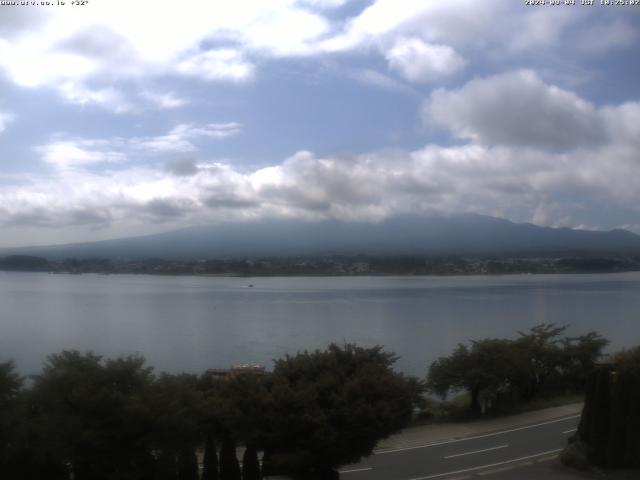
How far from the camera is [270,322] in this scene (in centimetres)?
4416

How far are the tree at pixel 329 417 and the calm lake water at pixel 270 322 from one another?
54.6ft

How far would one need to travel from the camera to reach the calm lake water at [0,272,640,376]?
32312 mm

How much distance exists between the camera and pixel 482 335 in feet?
125

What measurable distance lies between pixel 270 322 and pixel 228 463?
1361 inches

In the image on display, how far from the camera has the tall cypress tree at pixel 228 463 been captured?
966cm

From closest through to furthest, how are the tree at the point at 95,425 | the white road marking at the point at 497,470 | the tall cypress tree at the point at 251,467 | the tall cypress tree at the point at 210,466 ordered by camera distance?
the tree at the point at 95,425 → the tall cypress tree at the point at 210,466 → the tall cypress tree at the point at 251,467 → the white road marking at the point at 497,470

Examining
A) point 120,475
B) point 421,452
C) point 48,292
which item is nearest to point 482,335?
point 421,452

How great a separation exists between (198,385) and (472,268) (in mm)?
97045

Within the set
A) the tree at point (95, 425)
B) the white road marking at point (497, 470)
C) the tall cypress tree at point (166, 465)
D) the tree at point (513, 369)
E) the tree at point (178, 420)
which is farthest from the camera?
the tree at point (513, 369)

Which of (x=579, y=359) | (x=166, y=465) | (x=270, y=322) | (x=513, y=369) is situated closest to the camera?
(x=166, y=465)

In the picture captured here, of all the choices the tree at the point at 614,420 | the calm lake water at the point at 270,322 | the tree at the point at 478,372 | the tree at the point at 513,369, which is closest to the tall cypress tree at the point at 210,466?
the tree at the point at 614,420

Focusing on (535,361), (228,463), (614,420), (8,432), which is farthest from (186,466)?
(535,361)

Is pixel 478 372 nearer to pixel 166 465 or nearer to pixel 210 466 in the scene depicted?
pixel 210 466

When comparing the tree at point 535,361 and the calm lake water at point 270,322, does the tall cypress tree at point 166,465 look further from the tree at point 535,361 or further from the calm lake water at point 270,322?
the calm lake water at point 270,322
